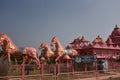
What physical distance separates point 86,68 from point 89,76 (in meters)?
5.81

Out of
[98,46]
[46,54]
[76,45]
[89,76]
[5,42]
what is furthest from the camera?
[76,45]

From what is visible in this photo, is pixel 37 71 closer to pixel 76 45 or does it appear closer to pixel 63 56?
pixel 63 56

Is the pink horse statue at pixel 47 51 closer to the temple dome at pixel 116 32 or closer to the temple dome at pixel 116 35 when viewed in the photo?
the temple dome at pixel 116 35

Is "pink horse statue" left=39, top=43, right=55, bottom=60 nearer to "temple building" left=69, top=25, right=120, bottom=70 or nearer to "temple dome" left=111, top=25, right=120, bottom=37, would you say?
"temple building" left=69, top=25, right=120, bottom=70

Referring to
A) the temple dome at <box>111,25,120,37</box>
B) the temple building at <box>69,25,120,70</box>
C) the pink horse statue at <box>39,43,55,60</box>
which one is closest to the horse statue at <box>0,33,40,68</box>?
the pink horse statue at <box>39,43,55,60</box>

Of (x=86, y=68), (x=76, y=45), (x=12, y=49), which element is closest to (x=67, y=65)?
(x=86, y=68)

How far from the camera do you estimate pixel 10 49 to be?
2397cm

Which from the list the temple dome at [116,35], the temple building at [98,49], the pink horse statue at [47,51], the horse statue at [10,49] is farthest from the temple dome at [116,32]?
the horse statue at [10,49]

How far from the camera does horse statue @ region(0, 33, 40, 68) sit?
76.8ft

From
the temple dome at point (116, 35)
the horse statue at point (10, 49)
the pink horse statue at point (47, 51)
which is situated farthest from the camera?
the temple dome at point (116, 35)

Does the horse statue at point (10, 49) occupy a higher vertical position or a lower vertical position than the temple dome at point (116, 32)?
lower

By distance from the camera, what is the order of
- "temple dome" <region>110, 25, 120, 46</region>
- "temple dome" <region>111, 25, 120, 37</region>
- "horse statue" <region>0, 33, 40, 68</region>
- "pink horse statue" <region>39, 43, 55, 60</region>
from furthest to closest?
"temple dome" <region>111, 25, 120, 37</region>, "temple dome" <region>110, 25, 120, 46</region>, "pink horse statue" <region>39, 43, 55, 60</region>, "horse statue" <region>0, 33, 40, 68</region>

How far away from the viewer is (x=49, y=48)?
28.9m

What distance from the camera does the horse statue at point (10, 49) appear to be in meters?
23.4
